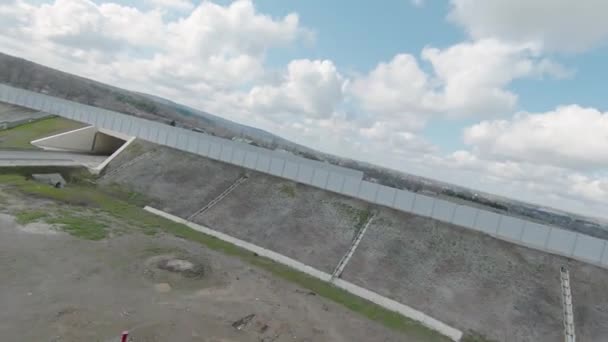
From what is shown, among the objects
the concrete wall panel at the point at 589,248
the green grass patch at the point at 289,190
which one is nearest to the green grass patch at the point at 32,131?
the green grass patch at the point at 289,190

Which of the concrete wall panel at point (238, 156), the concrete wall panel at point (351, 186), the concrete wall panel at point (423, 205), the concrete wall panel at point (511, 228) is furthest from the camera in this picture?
the concrete wall panel at point (238, 156)

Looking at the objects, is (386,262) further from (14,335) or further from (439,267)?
(14,335)

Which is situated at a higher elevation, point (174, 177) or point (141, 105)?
point (141, 105)

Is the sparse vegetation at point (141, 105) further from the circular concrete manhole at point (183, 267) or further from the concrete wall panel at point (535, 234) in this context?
the concrete wall panel at point (535, 234)

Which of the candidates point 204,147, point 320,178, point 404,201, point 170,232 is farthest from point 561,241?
point 204,147

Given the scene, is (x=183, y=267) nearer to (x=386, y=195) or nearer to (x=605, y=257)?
(x=386, y=195)

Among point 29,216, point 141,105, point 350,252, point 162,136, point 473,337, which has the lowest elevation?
point 473,337
